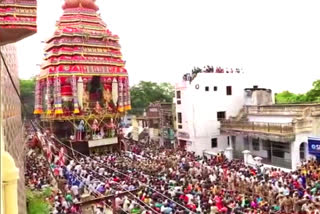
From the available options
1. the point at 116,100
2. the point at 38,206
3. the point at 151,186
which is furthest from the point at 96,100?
the point at 38,206

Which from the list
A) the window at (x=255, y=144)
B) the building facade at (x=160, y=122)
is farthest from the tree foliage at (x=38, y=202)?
the building facade at (x=160, y=122)

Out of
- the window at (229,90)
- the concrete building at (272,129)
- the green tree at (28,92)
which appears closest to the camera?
the concrete building at (272,129)

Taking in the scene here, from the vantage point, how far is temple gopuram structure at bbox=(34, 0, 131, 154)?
33094 millimetres

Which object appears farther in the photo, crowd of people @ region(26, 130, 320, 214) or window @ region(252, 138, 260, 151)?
window @ region(252, 138, 260, 151)

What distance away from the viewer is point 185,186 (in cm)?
1705

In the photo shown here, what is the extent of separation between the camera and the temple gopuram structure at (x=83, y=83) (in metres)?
33.1

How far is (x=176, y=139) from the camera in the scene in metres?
36.7

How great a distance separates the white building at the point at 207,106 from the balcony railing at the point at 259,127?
1.23 m

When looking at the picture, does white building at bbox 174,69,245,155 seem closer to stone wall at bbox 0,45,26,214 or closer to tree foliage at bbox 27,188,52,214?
tree foliage at bbox 27,188,52,214

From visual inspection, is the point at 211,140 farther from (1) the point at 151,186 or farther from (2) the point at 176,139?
(1) the point at 151,186

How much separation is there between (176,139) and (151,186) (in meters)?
20.0

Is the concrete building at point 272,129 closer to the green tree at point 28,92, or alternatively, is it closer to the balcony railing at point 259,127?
the balcony railing at point 259,127

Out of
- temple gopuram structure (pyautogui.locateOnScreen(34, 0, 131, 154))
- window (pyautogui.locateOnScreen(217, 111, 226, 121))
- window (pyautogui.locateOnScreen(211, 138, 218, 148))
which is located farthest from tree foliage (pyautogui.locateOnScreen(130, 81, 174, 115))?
window (pyautogui.locateOnScreen(211, 138, 218, 148))

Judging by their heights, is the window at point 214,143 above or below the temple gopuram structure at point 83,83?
below
